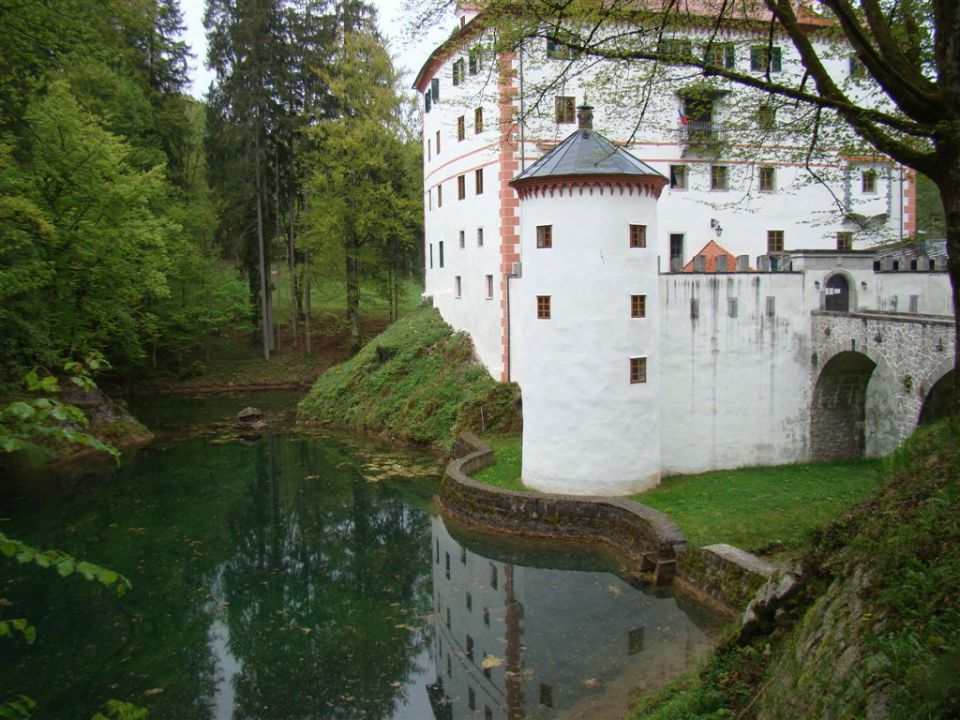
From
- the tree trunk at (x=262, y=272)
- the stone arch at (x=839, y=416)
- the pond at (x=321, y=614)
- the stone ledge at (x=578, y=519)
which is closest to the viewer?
the pond at (x=321, y=614)

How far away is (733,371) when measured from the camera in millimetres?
18609

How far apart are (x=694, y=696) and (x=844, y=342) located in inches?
489

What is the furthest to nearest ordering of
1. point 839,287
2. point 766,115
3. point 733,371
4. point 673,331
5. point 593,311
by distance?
point 839,287
point 733,371
point 673,331
point 593,311
point 766,115

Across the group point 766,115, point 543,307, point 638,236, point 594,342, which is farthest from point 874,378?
point 766,115

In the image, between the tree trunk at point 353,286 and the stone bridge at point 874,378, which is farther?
the tree trunk at point 353,286

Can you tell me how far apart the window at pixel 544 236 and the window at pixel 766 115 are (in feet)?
28.5

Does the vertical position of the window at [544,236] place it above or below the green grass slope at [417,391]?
above

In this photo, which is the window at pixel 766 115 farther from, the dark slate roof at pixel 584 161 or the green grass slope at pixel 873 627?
the dark slate roof at pixel 584 161

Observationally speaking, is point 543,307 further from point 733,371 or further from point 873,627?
point 873,627

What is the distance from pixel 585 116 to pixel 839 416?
9347mm

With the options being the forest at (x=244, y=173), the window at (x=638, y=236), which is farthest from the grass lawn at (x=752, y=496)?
the forest at (x=244, y=173)

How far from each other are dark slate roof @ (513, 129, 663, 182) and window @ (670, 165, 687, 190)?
7256 mm

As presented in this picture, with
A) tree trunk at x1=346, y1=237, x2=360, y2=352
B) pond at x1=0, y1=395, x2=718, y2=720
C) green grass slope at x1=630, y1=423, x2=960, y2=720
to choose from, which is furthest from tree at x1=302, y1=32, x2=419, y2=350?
green grass slope at x1=630, y1=423, x2=960, y2=720

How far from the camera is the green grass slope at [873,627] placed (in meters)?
4.70
